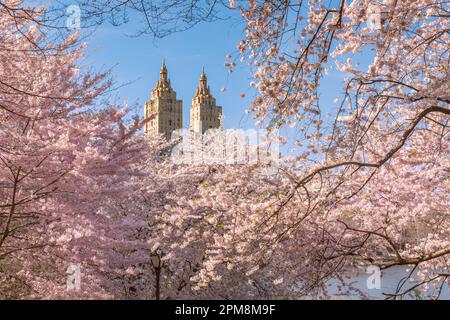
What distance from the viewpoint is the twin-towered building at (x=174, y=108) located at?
125m

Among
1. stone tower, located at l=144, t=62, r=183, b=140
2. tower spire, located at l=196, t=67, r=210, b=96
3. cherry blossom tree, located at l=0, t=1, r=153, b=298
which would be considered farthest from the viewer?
stone tower, located at l=144, t=62, r=183, b=140

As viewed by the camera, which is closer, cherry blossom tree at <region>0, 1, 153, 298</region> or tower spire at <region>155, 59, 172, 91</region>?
cherry blossom tree at <region>0, 1, 153, 298</region>

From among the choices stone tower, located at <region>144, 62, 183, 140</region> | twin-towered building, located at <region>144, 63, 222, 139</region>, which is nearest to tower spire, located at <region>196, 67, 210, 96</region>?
twin-towered building, located at <region>144, 63, 222, 139</region>

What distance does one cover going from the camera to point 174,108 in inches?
5153

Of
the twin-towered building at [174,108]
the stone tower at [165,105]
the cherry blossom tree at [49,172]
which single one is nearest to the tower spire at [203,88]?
Answer: the twin-towered building at [174,108]

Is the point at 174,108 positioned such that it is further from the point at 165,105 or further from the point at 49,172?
the point at 49,172

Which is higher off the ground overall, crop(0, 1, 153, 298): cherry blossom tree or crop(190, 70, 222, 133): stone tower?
crop(190, 70, 222, 133): stone tower

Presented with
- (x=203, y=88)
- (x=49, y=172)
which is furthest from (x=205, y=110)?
(x=49, y=172)

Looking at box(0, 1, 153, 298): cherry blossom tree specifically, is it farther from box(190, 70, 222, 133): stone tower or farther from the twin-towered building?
box(190, 70, 222, 133): stone tower

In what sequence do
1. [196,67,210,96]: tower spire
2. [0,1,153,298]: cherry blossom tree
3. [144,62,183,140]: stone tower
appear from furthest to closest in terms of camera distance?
[144,62,183,140]: stone tower
[196,67,210,96]: tower spire
[0,1,153,298]: cherry blossom tree

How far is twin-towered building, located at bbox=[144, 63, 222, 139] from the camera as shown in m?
125

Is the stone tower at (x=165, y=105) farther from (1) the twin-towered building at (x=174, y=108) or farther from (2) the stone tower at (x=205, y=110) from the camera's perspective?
(2) the stone tower at (x=205, y=110)

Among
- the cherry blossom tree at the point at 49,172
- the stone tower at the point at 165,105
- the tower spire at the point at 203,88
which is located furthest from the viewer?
the stone tower at the point at 165,105

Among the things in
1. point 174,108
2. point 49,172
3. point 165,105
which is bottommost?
point 49,172
